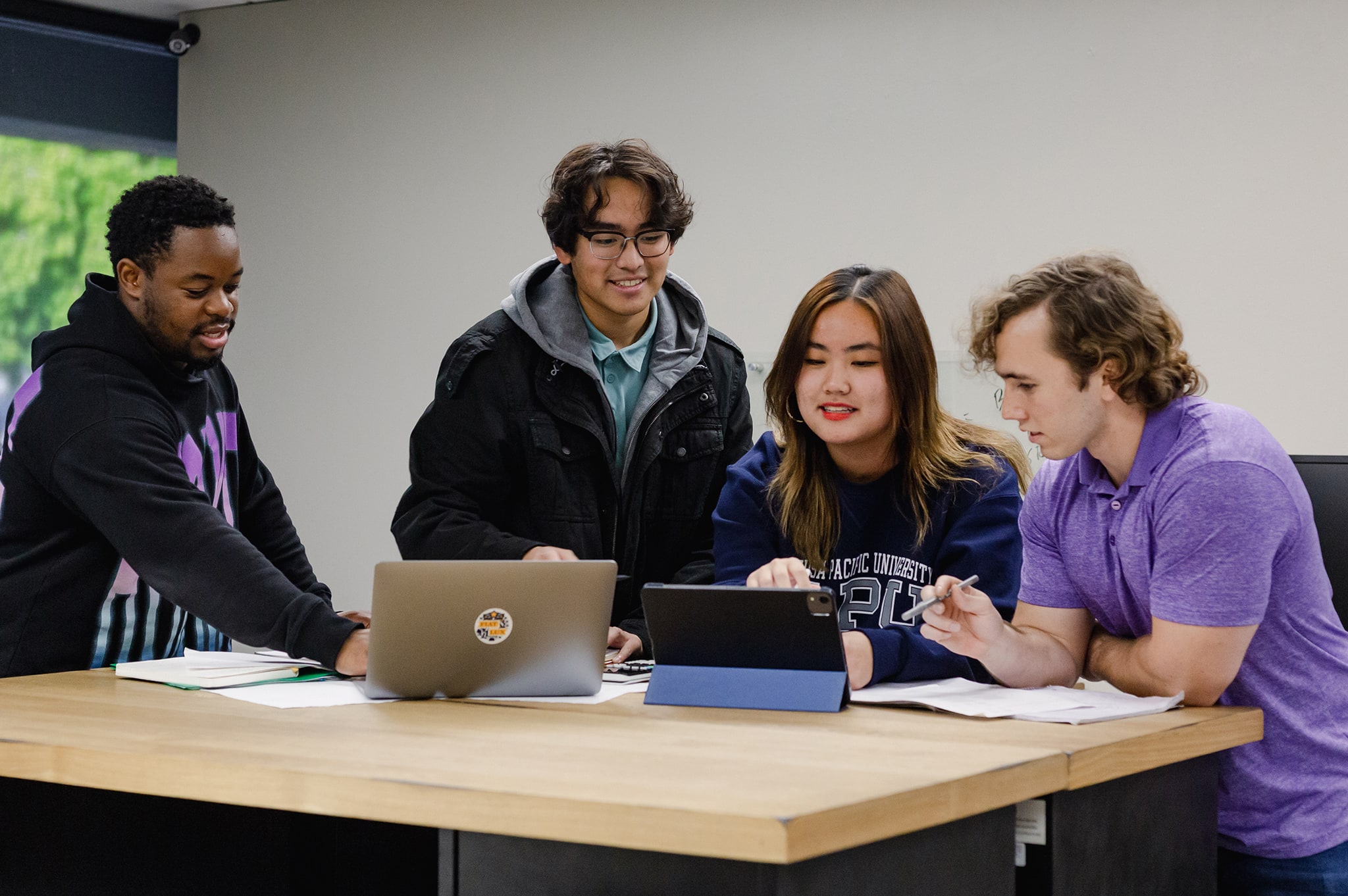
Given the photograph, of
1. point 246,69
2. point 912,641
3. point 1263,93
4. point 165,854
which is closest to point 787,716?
point 912,641

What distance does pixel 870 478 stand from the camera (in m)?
2.15

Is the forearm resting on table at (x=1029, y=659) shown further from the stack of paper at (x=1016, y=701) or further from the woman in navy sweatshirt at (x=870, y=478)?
the woman in navy sweatshirt at (x=870, y=478)

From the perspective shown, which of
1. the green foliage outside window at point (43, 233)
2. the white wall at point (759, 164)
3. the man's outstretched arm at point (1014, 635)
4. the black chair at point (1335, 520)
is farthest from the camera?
the green foliage outside window at point (43, 233)

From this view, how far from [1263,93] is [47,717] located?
3.32m

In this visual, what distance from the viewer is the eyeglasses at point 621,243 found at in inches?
98.7

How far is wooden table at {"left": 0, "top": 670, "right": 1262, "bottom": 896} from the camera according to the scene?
3.87 feet

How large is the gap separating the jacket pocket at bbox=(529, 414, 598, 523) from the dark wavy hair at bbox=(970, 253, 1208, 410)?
942 millimetres

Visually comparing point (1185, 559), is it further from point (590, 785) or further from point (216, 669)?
point (216, 669)

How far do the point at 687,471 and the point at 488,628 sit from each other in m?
0.83

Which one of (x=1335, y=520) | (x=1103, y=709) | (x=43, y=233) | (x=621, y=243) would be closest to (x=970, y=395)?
(x=621, y=243)

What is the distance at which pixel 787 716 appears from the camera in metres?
1.71

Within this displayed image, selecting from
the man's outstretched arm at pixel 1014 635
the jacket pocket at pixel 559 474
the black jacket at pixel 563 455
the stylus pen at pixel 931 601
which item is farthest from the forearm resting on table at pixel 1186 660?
the jacket pocket at pixel 559 474

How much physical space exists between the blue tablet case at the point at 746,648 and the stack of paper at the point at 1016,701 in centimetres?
9

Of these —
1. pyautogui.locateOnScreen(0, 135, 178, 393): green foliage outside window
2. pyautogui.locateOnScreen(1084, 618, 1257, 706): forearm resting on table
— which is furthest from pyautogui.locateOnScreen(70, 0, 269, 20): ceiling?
pyautogui.locateOnScreen(1084, 618, 1257, 706): forearm resting on table
